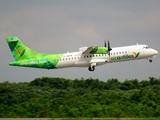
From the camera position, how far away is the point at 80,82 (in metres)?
79.6

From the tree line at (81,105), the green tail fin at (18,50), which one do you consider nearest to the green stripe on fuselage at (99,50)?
the tree line at (81,105)

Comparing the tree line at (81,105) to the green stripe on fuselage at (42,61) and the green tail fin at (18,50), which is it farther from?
the green tail fin at (18,50)

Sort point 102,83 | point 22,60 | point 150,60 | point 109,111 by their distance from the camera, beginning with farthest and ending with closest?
point 102,83 < point 150,60 < point 22,60 < point 109,111

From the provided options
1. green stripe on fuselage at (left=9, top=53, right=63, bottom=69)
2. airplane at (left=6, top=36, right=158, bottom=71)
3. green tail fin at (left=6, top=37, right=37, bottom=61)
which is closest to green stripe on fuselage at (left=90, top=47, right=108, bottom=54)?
airplane at (left=6, top=36, right=158, bottom=71)

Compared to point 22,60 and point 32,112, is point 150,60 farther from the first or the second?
point 32,112

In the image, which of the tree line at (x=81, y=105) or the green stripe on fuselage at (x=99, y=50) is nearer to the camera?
the tree line at (x=81, y=105)

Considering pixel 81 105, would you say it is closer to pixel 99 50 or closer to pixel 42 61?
pixel 42 61

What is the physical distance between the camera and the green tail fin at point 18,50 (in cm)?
6712

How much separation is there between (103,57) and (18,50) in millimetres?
13152

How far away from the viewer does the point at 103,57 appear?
68500 millimetres

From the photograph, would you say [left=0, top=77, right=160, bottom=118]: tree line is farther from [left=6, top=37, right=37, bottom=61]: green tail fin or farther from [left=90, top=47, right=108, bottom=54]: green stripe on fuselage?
[left=90, top=47, right=108, bottom=54]: green stripe on fuselage

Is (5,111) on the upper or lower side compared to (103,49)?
lower

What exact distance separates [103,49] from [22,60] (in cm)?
1258

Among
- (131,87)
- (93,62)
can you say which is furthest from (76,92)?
(131,87)
